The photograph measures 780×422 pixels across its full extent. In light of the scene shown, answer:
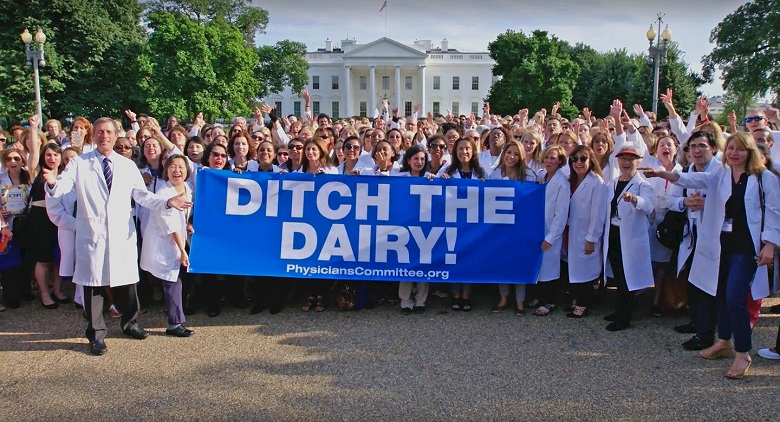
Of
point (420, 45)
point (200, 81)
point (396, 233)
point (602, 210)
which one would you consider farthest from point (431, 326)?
point (420, 45)

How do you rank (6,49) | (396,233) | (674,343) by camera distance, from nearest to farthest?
(674,343), (396,233), (6,49)

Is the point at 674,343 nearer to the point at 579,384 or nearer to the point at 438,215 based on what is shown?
the point at 579,384

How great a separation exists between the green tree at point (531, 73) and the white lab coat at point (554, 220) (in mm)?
58475

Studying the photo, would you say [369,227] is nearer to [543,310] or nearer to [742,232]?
[543,310]

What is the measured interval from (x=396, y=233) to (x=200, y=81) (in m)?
42.5

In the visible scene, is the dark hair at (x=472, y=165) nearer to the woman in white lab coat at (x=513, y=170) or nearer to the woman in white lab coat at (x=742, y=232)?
the woman in white lab coat at (x=513, y=170)

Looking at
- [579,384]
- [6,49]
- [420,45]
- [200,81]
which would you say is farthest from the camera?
[420,45]

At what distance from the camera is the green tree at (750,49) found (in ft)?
140

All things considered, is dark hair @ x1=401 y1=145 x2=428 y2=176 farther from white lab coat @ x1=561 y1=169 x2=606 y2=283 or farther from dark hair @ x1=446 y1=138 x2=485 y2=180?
white lab coat @ x1=561 y1=169 x2=606 y2=283

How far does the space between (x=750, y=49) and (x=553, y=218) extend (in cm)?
4611

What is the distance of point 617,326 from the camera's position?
6.23m

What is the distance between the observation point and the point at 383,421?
4266 mm

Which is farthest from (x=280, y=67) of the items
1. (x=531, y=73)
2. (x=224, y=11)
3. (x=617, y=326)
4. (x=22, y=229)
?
(x=617, y=326)

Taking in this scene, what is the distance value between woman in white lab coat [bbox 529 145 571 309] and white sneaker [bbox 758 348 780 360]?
2.08m
